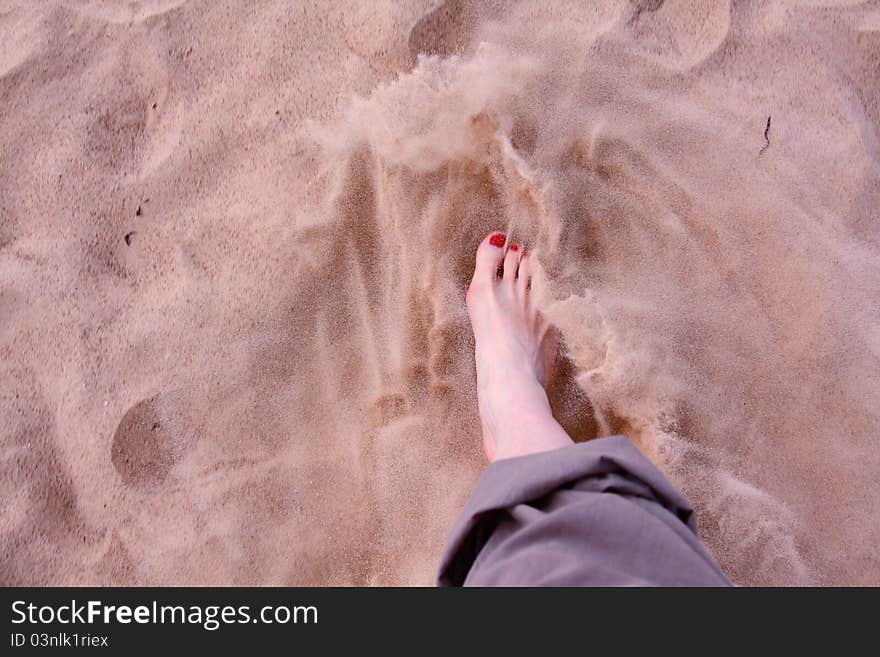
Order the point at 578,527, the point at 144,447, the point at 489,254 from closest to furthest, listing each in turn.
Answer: the point at 578,527 < the point at 144,447 < the point at 489,254

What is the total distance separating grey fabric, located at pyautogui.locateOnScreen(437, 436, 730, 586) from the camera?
0.98 m

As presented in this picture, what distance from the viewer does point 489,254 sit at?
1485 mm

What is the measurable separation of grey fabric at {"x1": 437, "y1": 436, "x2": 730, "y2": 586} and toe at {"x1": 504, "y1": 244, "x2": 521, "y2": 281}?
1.58ft

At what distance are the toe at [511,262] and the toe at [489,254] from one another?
0.02 meters

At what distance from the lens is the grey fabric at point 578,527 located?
981mm

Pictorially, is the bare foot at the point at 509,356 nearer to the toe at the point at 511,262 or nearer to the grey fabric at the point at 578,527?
the toe at the point at 511,262

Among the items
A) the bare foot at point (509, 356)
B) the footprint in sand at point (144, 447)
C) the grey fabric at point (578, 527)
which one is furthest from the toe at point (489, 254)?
the footprint in sand at point (144, 447)

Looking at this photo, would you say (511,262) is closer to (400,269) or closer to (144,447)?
(400,269)

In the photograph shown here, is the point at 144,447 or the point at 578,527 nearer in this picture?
the point at 578,527

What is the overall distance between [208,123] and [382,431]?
78 centimetres

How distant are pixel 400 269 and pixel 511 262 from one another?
0.25 m

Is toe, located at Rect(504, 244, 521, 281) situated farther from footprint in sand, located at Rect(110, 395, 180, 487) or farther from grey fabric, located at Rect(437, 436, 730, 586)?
footprint in sand, located at Rect(110, 395, 180, 487)

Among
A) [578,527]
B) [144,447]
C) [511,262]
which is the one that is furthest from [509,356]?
[144,447]

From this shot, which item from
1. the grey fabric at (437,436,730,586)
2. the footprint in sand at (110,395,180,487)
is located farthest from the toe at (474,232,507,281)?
the footprint in sand at (110,395,180,487)
